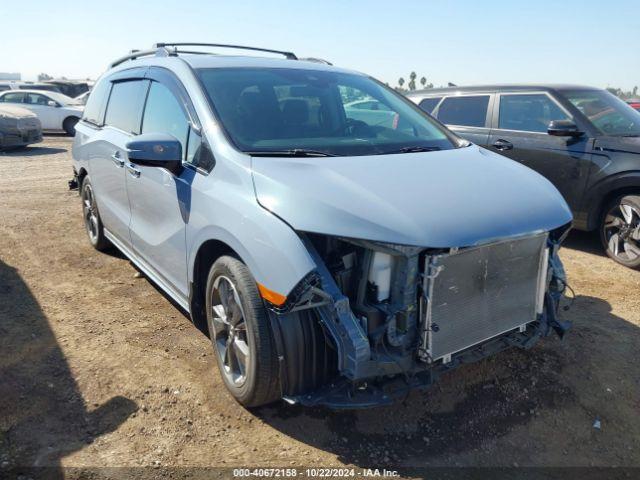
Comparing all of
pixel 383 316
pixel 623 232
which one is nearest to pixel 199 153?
pixel 383 316

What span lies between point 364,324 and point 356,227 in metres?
0.47

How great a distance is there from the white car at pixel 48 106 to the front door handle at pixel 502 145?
14357 millimetres

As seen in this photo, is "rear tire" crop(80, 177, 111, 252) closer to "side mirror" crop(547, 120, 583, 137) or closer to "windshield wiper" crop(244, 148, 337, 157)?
"windshield wiper" crop(244, 148, 337, 157)

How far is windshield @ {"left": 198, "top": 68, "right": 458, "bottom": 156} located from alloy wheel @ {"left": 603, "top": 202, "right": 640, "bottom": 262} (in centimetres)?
263

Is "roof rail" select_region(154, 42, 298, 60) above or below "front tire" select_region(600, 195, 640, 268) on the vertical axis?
above

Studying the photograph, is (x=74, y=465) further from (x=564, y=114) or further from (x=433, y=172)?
(x=564, y=114)

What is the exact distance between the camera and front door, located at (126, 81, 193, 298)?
3266mm

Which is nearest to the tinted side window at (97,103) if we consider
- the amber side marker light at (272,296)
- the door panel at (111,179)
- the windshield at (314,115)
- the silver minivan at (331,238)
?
the door panel at (111,179)

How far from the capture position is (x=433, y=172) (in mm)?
2846

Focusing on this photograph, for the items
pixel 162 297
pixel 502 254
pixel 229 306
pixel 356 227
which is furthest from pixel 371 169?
pixel 162 297

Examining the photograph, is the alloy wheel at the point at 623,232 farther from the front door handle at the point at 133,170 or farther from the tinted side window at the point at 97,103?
the tinted side window at the point at 97,103

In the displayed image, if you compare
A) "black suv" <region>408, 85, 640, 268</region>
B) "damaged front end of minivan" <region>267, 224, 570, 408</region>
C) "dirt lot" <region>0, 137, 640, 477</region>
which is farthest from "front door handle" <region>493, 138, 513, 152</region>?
"damaged front end of minivan" <region>267, 224, 570, 408</region>

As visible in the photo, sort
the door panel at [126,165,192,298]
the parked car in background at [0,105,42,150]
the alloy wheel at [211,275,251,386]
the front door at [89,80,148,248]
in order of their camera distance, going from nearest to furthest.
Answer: the alloy wheel at [211,275,251,386]
the door panel at [126,165,192,298]
the front door at [89,80,148,248]
the parked car in background at [0,105,42,150]

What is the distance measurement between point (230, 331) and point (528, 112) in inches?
190
